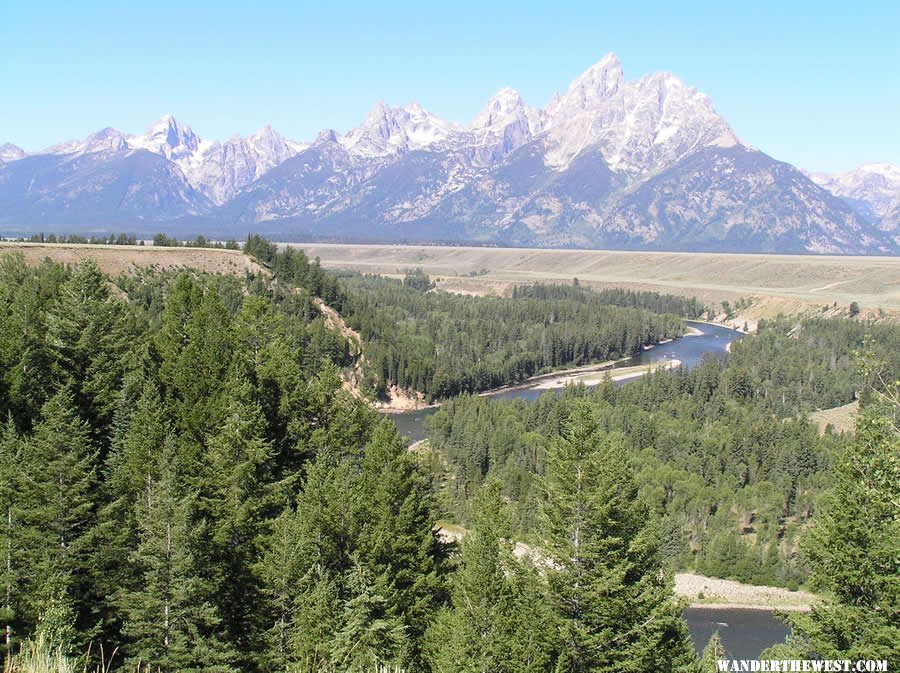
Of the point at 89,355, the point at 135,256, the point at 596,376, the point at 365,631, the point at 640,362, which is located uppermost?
the point at 135,256

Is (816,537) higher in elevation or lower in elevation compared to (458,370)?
higher

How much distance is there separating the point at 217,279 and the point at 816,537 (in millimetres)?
114819

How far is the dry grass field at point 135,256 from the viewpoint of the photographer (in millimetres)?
118688

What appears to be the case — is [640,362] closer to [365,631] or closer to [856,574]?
[856,574]

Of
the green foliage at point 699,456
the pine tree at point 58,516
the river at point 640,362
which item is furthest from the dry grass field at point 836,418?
the pine tree at point 58,516

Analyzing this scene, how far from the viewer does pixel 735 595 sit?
64750 mm

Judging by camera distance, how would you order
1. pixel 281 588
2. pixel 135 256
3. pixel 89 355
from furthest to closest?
pixel 135 256 < pixel 89 355 < pixel 281 588

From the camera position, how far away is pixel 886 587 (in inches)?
866

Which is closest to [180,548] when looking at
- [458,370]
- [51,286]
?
[51,286]

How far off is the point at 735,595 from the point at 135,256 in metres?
110

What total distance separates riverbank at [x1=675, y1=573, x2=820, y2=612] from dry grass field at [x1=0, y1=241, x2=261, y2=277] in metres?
98.2

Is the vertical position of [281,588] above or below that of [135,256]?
below

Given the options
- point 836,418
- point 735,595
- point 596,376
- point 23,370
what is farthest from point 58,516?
point 596,376

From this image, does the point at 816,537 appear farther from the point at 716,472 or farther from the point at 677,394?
the point at 677,394
